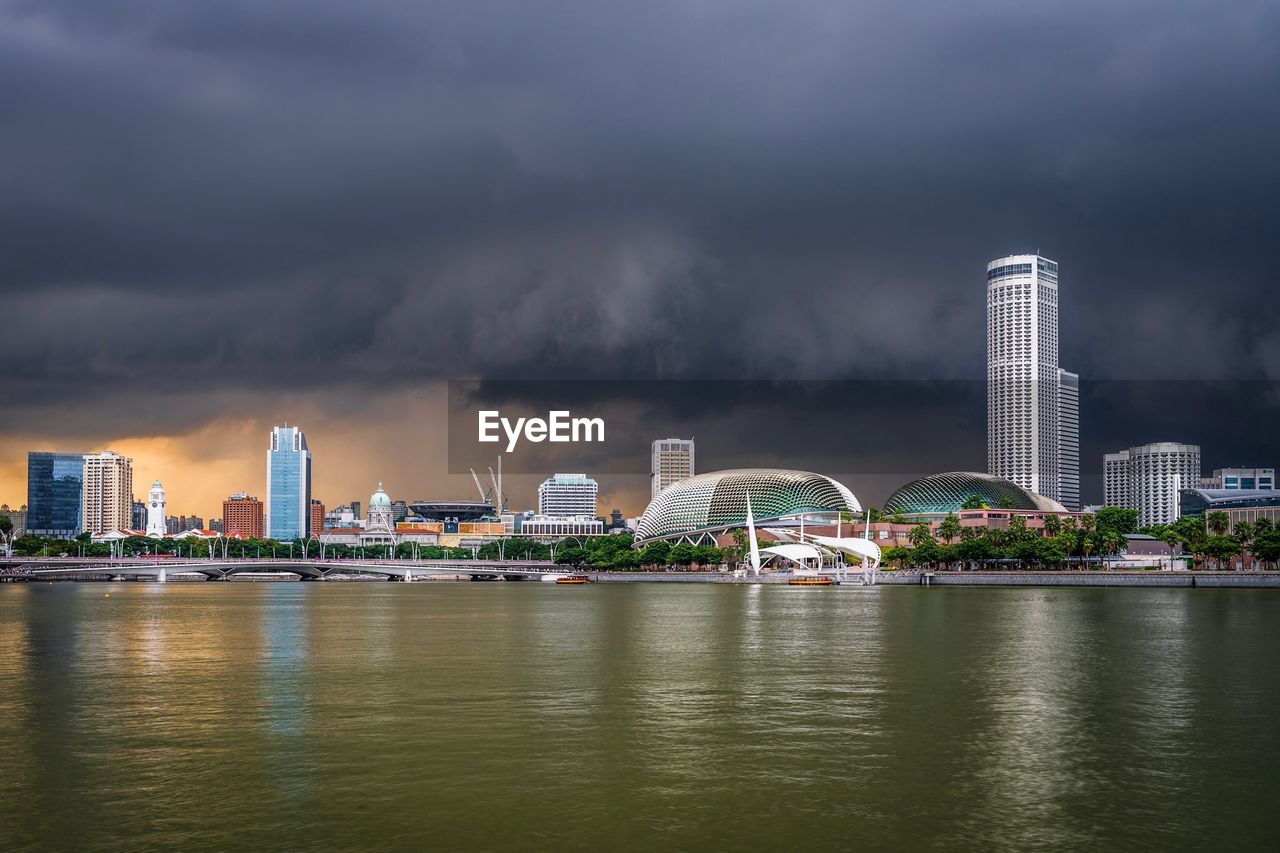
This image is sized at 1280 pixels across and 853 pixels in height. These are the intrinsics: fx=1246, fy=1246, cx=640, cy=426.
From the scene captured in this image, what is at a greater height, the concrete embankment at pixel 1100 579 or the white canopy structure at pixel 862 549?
the white canopy structure at pixel 862 549

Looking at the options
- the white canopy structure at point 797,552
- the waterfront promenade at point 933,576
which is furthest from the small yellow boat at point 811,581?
the white canopy structure at point 797,552

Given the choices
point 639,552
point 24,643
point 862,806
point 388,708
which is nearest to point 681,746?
point 862,806

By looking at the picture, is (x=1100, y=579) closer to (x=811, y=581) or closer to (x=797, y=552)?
(x=811, y=581)

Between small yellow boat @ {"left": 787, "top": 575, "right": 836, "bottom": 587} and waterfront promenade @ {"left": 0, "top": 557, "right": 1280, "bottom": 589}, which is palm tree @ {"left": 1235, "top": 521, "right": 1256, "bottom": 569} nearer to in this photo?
waterfront promenade @ {"left": 0, "top": 557, "right": 1280, "bottom": 589}

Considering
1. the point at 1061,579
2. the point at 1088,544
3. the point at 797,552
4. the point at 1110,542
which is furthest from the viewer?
the point at 797,552

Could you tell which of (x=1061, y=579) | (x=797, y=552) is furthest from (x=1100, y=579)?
(x=797, y=552)

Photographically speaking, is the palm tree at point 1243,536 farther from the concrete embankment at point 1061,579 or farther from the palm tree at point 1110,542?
the concrete embankment at point 1061,579

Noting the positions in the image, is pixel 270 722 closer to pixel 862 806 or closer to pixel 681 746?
pixel 681 746
